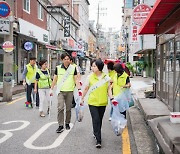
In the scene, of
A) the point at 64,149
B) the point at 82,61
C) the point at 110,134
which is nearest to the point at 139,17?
the point at 110,134

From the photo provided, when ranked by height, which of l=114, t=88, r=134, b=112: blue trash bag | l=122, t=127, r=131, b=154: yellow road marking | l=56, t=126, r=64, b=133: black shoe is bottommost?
l=122, t=127, r=131, b=154: yellow road marking

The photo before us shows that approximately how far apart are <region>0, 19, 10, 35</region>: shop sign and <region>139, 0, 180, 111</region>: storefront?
5.76 m

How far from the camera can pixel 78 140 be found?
21.0 feet

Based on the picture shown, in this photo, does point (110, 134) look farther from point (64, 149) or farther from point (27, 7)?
point (27, 7)

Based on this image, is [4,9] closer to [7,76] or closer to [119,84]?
[7,76]

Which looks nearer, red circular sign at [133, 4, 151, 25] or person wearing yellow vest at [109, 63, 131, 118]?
person wearing yellow vest at [109, 63, 131, 118]

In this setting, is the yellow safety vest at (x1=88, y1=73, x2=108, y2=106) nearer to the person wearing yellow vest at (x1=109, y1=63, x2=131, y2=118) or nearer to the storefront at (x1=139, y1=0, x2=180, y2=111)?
the person wearing yellow vest at (x1=109, y1=63, x2=131, y2=118)

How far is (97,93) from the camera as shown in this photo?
5.99 metres

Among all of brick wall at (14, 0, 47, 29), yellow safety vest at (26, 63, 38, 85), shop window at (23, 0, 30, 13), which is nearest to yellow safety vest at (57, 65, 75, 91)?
yellow safety vest at (26, 63, 38, 85)

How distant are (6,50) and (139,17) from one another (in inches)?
256

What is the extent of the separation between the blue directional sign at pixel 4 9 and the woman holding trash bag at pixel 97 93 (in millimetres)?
7202

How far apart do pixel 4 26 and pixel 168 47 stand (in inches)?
262

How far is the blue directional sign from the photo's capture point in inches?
466

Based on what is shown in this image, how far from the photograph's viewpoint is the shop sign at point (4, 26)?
12.1 meters
